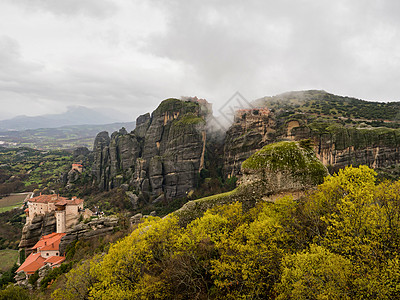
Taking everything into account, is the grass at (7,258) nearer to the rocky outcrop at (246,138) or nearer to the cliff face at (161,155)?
the cliff face at (161,155)

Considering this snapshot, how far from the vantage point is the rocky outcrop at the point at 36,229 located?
128ft

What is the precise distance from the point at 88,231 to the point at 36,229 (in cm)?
1349

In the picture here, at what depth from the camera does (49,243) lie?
35.1m

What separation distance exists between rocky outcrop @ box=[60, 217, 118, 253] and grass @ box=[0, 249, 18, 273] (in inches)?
660

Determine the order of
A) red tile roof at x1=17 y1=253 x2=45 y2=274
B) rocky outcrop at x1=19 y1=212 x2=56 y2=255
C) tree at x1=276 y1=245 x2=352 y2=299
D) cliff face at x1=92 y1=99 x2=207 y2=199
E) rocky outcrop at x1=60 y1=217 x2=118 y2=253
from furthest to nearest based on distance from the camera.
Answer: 1. cliff face at x1=92 y1=99 x2=207 y2=199
2. rocky outcrop at x1=19 y1=212 x2=56 y2=255
3. rocky outcrop at x1=60 y1=217 x2=118 y2=253
4. red tile roof at x1=17 y1=253 x2=45 y2=274
5. tree at x1=276 y1=245 x2=352 y2=299

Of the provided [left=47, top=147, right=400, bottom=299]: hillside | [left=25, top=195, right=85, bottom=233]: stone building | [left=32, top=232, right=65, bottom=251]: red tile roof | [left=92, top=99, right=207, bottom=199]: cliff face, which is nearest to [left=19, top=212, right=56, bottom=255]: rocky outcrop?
[left=25, top=195, right=85, bottom=233]: stone building

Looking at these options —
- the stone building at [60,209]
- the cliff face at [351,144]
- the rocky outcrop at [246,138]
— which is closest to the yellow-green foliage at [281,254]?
the stone building at [60,209]

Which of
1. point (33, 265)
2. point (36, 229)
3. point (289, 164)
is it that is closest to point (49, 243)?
point (33, 265)

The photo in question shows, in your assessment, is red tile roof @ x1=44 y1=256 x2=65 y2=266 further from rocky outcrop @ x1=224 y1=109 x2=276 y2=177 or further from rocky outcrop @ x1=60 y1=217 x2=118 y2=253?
rocky outcrop @ x1=224 y1=109 x2=276 y2=177

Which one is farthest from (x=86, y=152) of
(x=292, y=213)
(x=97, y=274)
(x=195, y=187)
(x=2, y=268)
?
(x=292, y=213)

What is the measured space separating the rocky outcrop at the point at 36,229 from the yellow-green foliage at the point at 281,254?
29857 mm

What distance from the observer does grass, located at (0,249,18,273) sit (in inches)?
1567

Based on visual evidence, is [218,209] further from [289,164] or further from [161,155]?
[161,155]

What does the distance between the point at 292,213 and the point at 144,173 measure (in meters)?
72.7
